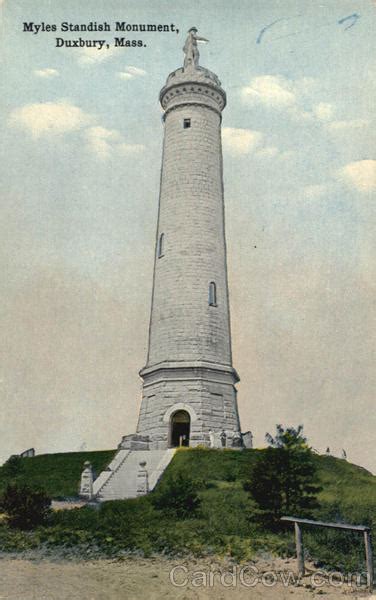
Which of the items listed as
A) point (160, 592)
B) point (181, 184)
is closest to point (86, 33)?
point (181, 184)

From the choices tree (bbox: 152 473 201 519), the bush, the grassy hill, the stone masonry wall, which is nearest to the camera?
the grassy hill

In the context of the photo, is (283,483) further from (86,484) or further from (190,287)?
(190,287)

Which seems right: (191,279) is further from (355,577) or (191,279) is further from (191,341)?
(355,577)

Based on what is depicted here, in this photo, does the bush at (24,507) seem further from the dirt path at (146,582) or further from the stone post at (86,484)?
the stone post at (86,484)

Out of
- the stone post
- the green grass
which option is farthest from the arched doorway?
the stone post

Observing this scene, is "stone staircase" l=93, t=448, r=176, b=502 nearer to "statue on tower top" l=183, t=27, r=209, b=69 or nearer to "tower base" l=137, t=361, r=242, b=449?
"tower base" l=137, t=361, r=242, b=449

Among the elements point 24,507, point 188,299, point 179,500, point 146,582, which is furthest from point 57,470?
point 146,582
